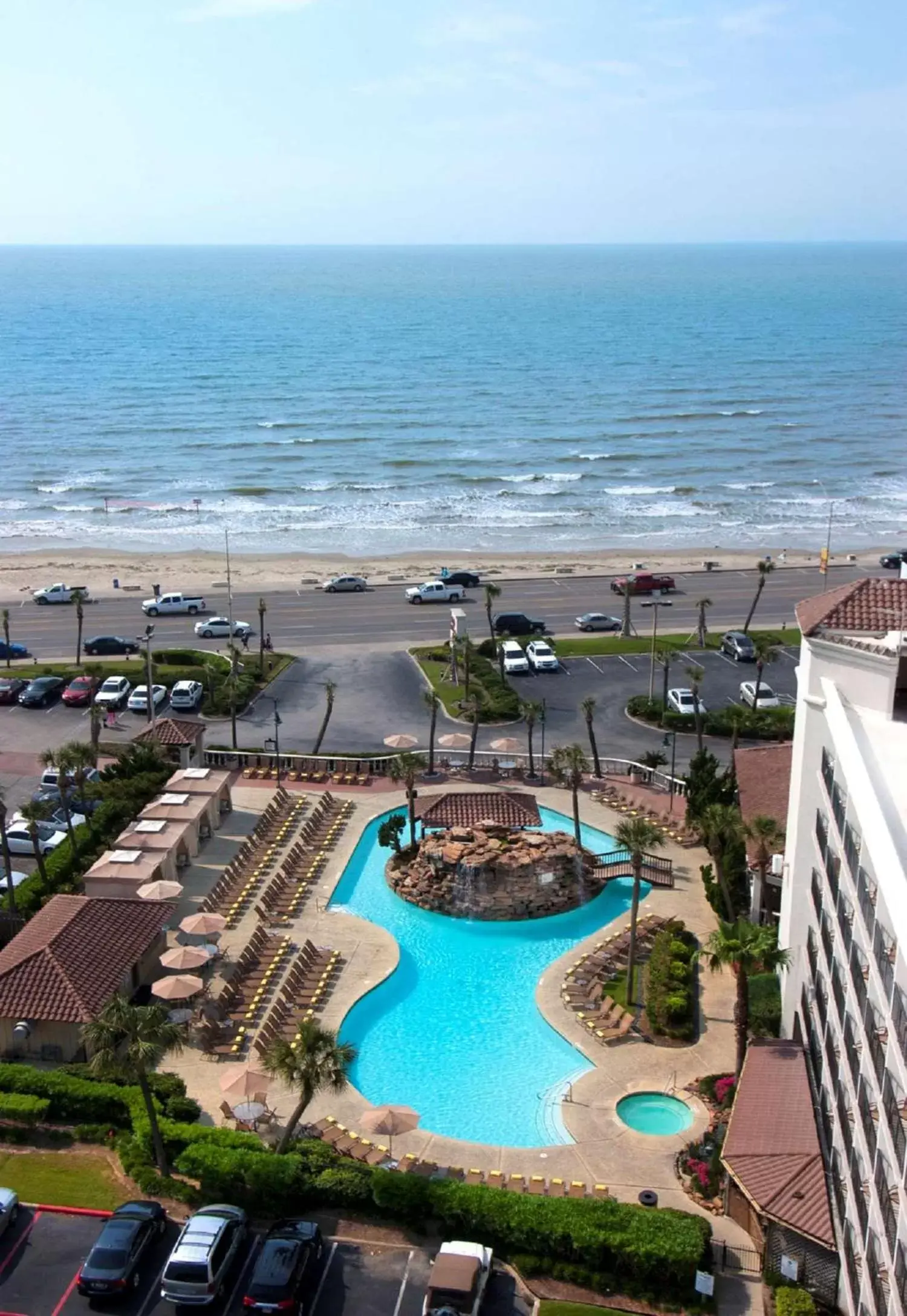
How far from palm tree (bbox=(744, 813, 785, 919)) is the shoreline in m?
55.7

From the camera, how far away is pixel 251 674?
73.7 m

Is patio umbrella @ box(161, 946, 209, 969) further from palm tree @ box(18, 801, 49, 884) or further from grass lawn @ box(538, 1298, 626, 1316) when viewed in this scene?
grass lawn @ box(538, 1298, 626, 1316)

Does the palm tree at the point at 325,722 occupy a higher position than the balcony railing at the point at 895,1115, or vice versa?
the balcony railing at the point at 895,1115

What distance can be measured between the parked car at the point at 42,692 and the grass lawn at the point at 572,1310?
47.9 m

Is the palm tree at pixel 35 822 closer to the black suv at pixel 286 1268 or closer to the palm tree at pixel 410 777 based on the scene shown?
the palm tree at pixel 410 777

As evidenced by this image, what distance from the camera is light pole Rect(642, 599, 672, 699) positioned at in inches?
2729

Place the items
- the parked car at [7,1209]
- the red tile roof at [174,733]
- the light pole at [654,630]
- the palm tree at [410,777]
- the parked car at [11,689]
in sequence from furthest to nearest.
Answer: the parked car at [11,689]
the light pole at [654,630]
the red tile roof at [174,733]
the palm tree at [410,777]
the parked car at [7,1209]

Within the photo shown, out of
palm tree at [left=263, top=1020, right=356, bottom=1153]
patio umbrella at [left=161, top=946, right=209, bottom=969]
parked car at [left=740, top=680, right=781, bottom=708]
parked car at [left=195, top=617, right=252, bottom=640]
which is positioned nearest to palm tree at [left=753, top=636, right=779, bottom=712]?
parked car at [left=740, top=680, right=781, bottom=708]

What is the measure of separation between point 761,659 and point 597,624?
17115mm

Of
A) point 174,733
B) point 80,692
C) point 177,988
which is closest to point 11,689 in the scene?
point 80,692

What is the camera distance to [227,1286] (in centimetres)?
3052

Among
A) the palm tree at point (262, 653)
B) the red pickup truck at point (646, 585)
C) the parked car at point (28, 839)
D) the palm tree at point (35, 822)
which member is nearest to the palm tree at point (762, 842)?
the palm tree at point (35, 822)

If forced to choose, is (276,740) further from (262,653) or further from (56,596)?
(56,596)

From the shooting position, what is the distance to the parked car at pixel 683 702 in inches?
2650
